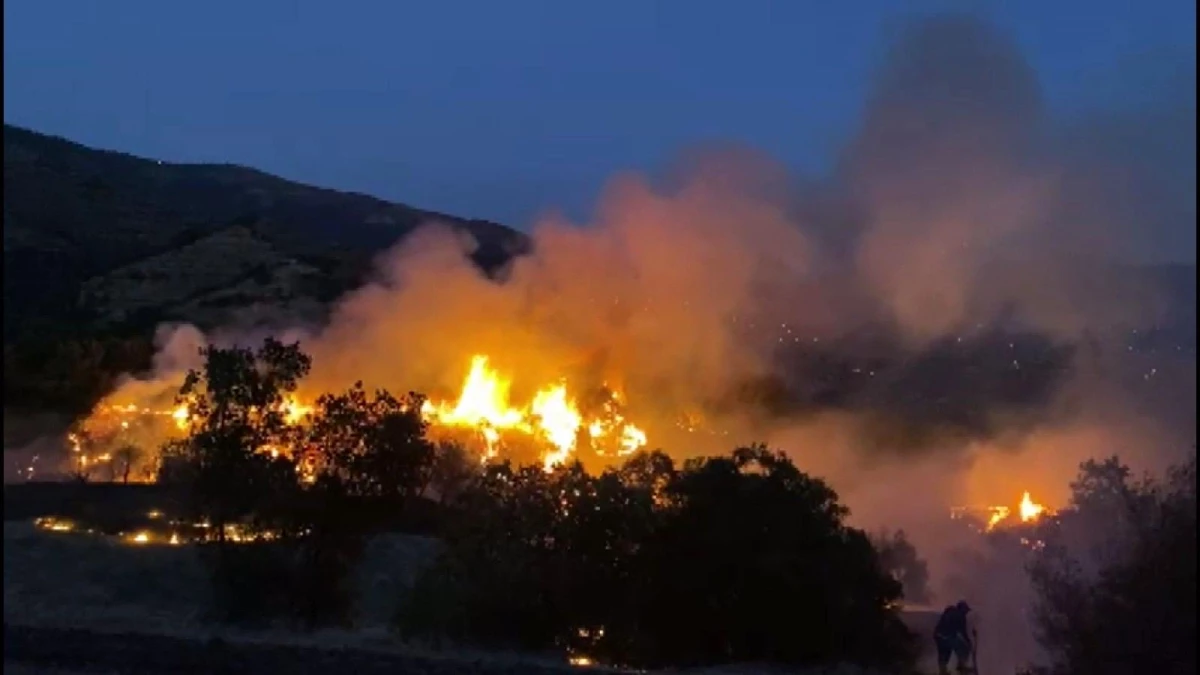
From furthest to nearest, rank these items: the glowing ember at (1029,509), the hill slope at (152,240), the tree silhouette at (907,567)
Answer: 1. the hill slope at (152,240)
2. the glowing ember at (1029,509)
3. the tree silhouette at (907,567)

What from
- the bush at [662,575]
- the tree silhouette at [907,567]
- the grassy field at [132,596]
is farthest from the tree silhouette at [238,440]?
the tree silhouette at [907,567]

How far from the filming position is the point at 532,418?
1325 inches

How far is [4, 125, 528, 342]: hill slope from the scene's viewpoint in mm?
53938

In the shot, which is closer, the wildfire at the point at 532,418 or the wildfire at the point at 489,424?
the wildfire at the point at 489,424

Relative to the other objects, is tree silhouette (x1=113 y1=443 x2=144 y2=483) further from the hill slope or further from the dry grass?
the dry grass

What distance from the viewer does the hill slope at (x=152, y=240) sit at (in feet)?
177

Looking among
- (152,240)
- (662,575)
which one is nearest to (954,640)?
(662,575)

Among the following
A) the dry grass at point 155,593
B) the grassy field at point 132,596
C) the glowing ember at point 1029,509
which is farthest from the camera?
the glowing ember at point 1029,509

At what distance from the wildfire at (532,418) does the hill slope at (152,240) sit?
10.1 metres

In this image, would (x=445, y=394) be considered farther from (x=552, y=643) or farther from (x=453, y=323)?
(x=552, y=643)

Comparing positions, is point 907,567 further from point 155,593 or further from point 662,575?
point 155,593

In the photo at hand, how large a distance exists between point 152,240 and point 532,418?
49.9m

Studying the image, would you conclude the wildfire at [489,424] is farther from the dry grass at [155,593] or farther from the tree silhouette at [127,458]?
the dry grass at [155,593]

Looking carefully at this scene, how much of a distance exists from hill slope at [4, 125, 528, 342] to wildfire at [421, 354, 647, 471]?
1012cm
